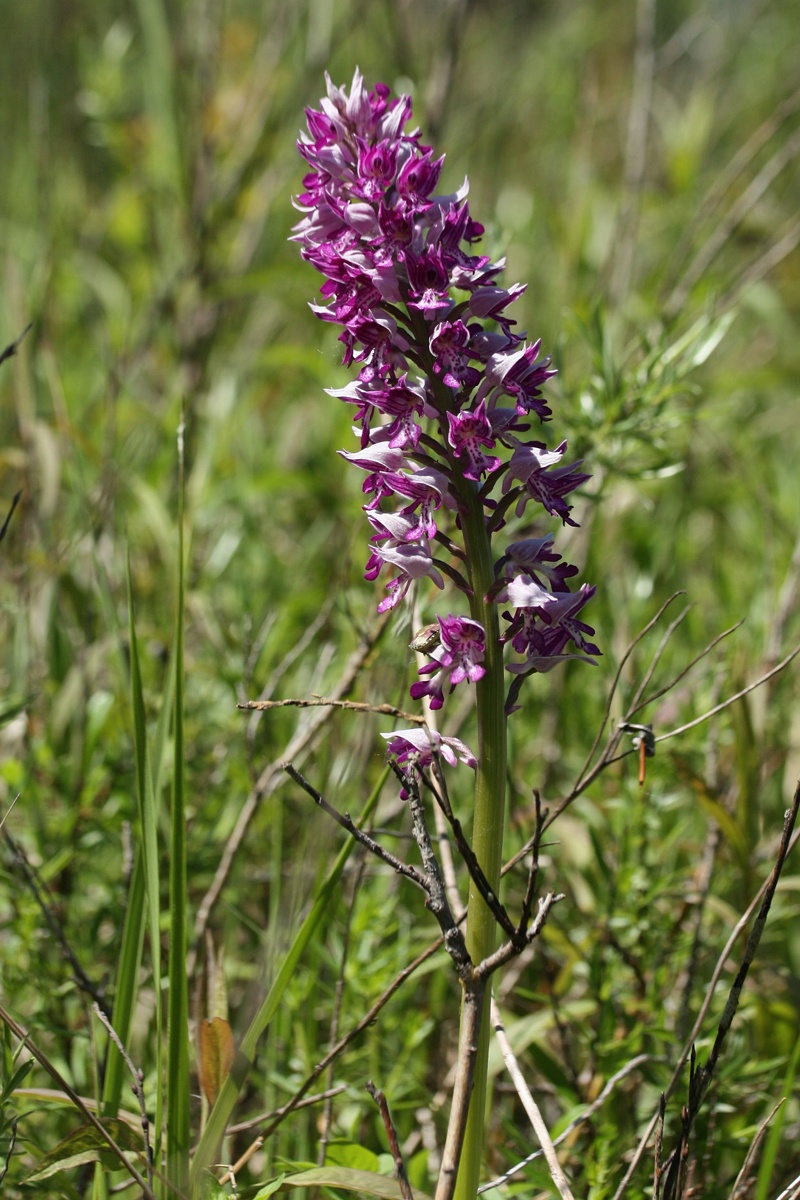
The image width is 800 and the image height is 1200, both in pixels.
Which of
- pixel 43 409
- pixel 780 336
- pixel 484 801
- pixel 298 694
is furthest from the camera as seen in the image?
pixel 780 336

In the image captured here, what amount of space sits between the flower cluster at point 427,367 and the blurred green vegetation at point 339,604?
1.69 feet

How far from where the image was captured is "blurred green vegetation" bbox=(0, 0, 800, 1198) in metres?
1.91

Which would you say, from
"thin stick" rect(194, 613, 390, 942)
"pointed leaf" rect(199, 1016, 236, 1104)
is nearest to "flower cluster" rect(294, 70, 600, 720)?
"pointed leaf" rect(199, 1016, 236, 1104)

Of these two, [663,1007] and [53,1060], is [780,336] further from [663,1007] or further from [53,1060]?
[53,1060]

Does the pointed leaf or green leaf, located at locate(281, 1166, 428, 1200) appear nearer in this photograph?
green leaf, located at locate(281, 1166, 428, 1200)

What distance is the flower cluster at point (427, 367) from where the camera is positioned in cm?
124

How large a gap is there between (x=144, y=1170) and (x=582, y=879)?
3.88 ft

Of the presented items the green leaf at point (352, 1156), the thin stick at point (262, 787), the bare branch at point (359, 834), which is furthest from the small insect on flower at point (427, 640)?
the green leaf at point (352, 1156)

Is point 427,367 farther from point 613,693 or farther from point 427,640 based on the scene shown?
point 613,693

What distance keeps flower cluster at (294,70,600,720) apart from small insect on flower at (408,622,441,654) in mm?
10

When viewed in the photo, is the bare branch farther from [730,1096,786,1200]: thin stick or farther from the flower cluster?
[730,1096,786,1200]: thin stick

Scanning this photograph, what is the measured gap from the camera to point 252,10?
7.70 meters

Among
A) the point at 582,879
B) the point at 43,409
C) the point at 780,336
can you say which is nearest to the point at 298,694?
the point at 582,879

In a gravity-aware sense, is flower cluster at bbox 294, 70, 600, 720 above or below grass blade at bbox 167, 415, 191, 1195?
above
